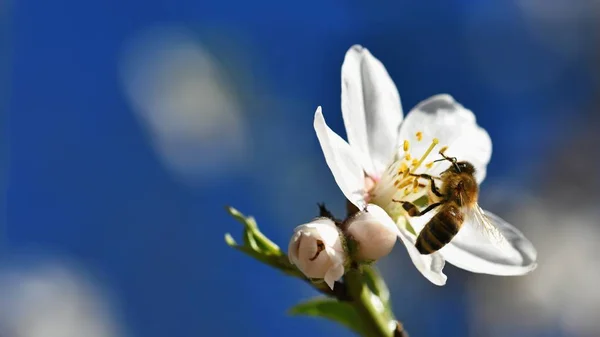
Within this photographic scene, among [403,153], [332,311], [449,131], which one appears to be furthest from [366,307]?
[449,131]

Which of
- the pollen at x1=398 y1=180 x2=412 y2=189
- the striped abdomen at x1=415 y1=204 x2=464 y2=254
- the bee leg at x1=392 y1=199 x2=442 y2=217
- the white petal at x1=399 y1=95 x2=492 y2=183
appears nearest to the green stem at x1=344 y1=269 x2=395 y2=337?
the striped abdomen at x1=415 y1=204 x2=464 y2=254

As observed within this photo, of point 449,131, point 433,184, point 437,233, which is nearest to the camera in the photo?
point 437,233

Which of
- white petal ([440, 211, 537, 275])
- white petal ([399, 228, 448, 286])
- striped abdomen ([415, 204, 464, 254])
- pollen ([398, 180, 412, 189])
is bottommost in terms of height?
white petal ([440, 211, 537, 275])

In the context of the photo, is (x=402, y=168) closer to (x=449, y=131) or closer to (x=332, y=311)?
(x=449, y=131)

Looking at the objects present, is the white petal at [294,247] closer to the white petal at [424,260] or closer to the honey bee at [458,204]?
the white petal at [424,260]

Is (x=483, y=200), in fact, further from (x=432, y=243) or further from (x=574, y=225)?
(x=432, y=243)

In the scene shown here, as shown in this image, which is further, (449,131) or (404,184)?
(449,131)

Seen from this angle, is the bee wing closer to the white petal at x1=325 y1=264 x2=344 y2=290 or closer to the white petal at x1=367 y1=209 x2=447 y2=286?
the white petal at x1=367 y1=209 x2=447 y2=286
